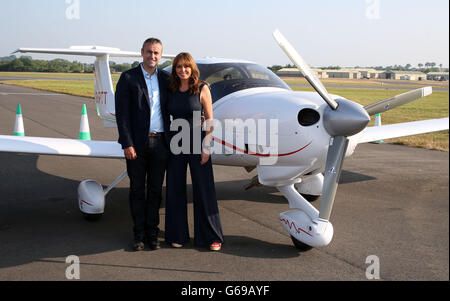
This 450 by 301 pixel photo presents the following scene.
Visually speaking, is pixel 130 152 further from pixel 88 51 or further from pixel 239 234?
pixel 88 51

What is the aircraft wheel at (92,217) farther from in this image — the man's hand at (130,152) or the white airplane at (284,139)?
the man's hand at (130,152)

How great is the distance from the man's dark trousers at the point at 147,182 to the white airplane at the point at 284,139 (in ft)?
2.67

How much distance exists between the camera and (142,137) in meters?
4.13

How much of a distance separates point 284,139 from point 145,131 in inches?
50.3

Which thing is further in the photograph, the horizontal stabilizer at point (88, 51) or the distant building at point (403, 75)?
the distant building at point (403, 75)

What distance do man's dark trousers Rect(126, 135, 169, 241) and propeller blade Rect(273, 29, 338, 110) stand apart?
1397 millimetres

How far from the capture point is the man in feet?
13.5

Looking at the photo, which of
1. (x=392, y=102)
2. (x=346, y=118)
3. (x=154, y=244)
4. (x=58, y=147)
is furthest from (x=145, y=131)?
(x=392, y=102)

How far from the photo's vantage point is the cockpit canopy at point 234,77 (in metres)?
5.23

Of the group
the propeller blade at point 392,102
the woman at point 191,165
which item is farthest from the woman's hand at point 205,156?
the propeller blade at point 392,102

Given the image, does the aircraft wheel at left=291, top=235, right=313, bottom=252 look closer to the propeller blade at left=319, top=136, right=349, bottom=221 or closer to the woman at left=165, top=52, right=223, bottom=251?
the propeller blade at left=319, top=136, right=349, bottom=221

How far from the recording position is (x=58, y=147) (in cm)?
512

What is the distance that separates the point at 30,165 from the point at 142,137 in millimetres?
5151
